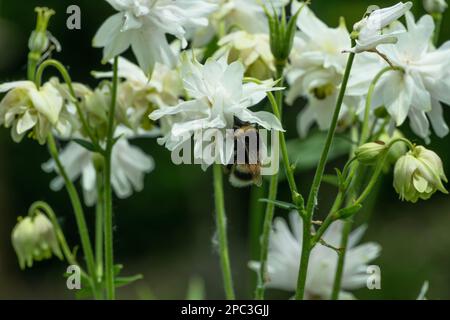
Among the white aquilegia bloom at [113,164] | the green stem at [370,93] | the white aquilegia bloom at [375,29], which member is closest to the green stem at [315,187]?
the white aquilegia bloom at [375,29]

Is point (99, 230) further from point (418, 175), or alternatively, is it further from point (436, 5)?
point (436, 5)

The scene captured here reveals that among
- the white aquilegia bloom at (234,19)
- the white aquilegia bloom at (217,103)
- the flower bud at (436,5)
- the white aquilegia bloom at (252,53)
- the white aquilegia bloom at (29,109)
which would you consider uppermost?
the white aquilegia bloom at (234,19)

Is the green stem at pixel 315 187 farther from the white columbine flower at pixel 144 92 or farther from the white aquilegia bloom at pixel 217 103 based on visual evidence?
the white columbine flower at pixel 144 92

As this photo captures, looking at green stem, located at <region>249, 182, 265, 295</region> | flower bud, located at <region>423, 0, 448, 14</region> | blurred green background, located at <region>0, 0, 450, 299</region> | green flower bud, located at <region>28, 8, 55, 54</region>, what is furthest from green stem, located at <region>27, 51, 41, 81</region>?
blurred green background, located at <region>0, 0, 450, 299</region>

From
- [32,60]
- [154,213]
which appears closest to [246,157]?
[32,60]

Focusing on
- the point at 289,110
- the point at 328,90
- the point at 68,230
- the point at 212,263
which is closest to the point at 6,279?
the point at 68,230
